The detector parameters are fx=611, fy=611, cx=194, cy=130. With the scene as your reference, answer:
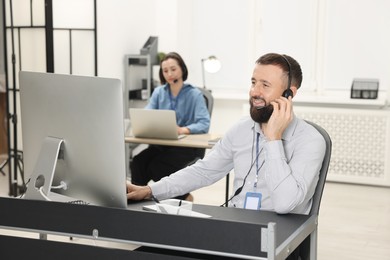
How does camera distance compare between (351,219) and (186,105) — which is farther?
(351,219)

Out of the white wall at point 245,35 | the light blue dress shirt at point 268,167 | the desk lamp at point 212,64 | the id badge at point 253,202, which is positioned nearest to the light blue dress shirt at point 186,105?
the white wall at point 245,35

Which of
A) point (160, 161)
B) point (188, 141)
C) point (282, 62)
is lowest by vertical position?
point (160, 161)

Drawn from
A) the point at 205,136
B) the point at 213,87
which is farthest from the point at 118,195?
the point at 213,87

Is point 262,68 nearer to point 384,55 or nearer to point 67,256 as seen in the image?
point 67,256

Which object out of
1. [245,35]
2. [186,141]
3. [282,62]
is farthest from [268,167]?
[245,35]

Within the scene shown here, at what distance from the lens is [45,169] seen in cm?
206

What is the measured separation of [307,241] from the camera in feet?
6.93

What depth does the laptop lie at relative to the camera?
399 centimetres

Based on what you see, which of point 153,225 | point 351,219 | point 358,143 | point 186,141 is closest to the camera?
point 153,225

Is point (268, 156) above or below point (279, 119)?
below

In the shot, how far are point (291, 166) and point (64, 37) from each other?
3.86 meters

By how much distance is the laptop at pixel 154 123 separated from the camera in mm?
3986

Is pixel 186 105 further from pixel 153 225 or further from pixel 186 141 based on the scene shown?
pixel 153 225

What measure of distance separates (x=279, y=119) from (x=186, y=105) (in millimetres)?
2373
